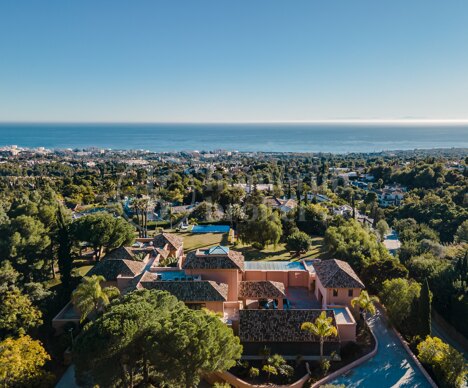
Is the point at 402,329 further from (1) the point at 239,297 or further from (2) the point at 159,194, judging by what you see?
(2) the point at 159,194

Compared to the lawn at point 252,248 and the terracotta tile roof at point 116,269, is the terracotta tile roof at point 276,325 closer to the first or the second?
the terracotta tile roof at point 116,269

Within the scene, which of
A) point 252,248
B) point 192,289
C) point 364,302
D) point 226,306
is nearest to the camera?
point 364,302

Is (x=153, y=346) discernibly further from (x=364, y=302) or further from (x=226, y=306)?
(x=364, y=302)

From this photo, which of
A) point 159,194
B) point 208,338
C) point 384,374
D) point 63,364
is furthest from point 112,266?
point 159,194

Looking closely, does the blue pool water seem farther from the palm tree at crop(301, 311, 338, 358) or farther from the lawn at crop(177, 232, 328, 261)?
the palm tree at crop(301, 311, 338, 358)

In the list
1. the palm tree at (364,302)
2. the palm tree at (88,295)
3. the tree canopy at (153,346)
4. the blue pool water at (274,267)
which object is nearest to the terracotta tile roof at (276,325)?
the palm tree at (364,302)

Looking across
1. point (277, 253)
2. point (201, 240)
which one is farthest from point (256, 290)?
point (201, 240)
